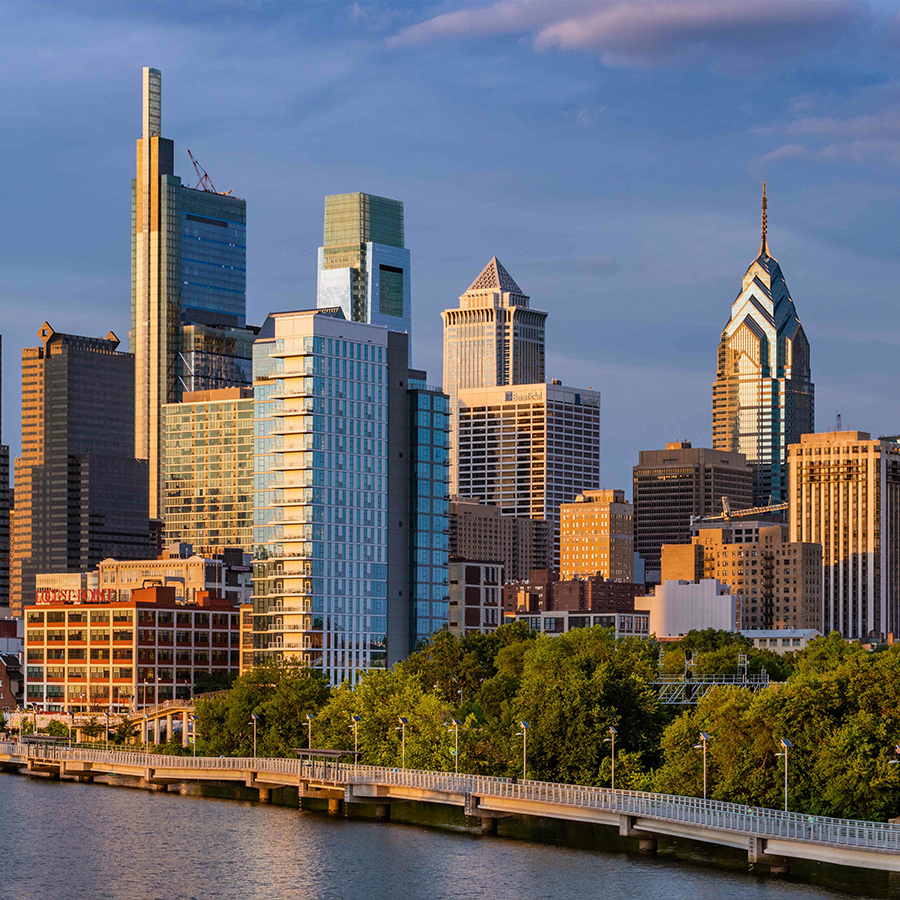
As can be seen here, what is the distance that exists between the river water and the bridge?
2.35 meters

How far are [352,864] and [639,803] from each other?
2337 cm

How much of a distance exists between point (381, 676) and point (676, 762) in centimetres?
4743

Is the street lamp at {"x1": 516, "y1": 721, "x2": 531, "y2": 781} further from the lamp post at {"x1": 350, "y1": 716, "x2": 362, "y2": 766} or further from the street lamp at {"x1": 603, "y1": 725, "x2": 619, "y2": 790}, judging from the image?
the lamp post at {"x1": 350, "y1": 716, "x2": 362, "y2": 766}

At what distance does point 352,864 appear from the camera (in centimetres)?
14075

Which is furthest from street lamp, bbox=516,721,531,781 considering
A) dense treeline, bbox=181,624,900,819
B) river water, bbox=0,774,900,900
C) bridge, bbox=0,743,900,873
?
river water, bbox=0,774,900,900

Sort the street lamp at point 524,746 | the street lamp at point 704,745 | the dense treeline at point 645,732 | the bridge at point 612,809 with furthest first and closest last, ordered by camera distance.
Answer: the street lamp at point 524,746 → the street lamp at point 704,745 → the dense treeline at point 645,732 → the bridge at point 612,809

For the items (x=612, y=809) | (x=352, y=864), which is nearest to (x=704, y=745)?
(x=612, y=809)

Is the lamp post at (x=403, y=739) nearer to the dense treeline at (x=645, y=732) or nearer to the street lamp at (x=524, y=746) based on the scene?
the dense treeline at (x=645, y=732)

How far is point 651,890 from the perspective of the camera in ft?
420

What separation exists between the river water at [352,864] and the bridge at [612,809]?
2.35 m

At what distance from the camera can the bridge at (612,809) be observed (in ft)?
412

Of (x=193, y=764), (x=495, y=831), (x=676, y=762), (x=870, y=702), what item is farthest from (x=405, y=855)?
(x=193, y=764)

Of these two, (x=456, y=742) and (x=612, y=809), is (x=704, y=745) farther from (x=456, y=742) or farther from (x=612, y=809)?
(x=456, y=742)

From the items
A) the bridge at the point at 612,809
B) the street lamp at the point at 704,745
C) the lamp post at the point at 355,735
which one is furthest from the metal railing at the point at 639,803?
the lamp post at the point at 355,735
